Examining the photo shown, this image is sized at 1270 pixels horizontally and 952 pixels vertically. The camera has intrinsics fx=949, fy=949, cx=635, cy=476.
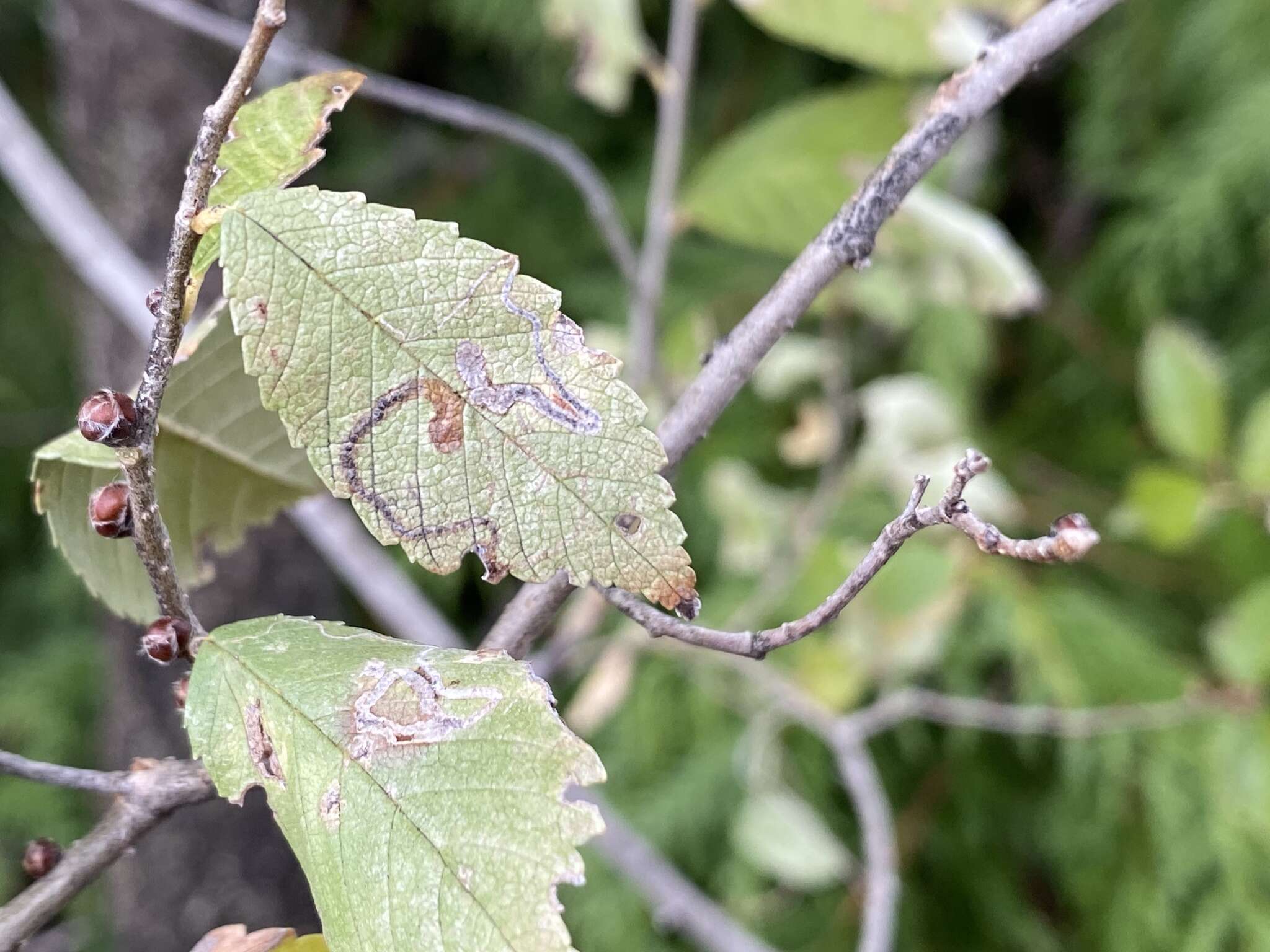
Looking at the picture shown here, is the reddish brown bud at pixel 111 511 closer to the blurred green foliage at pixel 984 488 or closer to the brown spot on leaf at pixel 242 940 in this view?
the brown spot on leaf at pixel 242 940

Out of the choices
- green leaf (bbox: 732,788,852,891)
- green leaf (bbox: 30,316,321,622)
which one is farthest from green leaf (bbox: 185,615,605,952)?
green leaf (bbox: 732,788,852,891)

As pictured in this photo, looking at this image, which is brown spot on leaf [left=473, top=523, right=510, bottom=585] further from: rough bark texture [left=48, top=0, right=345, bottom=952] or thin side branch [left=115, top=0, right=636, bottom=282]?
rough bark texture [left=48, top=0, right=345, bottom=952]

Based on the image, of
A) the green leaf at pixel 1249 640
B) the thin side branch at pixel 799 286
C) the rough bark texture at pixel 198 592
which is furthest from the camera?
the rough bark texture at pixel 198 592

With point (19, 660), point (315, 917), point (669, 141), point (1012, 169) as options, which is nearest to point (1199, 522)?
point (669, 141)

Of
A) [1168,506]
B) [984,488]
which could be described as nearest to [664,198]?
[984,488]

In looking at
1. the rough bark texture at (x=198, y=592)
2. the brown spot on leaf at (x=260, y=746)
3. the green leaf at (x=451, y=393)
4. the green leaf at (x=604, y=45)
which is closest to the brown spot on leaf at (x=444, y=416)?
the green leaf at (x=451, y=393)

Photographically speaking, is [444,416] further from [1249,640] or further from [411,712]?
[1249,640]
